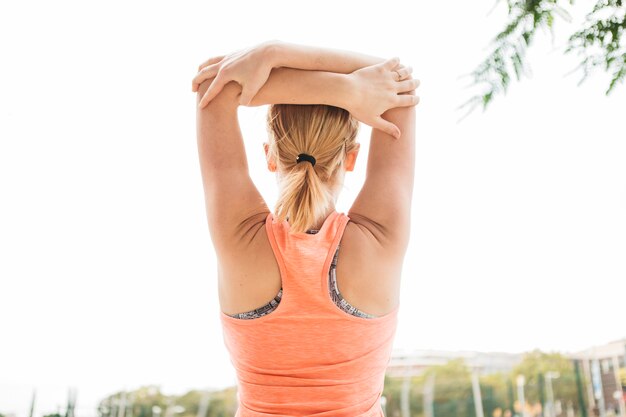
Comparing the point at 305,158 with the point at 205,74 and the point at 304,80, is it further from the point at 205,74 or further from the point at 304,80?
the point at 205,74

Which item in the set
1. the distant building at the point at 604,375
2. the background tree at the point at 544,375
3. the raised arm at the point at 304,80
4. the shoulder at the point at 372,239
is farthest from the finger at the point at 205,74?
the distant building at the point at 604,375

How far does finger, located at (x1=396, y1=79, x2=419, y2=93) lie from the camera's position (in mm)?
912

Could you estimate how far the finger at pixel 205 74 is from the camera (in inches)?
34.5

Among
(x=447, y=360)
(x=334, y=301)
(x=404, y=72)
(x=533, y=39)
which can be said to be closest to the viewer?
(x=334, y=301)

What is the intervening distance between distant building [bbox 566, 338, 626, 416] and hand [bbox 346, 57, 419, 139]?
19261 mm

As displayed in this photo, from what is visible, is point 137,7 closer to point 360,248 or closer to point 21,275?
point 360,248

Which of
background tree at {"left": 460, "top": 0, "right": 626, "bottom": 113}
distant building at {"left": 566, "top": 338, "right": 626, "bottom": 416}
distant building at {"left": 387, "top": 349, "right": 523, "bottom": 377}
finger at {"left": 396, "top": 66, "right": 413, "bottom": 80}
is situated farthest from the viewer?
Answer: distant building at {"left": 566, "top": 338, "right": 626, "bottom": 416}

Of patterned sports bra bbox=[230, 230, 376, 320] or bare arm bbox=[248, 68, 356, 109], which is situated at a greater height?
bare arm bbox=[248, 68, 356, 109]

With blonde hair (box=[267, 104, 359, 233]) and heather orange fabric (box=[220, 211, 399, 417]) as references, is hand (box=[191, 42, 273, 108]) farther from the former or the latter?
heather orange fabric (box=[220, 211, 399, 417])

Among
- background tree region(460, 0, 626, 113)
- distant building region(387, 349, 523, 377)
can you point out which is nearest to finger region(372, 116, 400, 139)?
background tree region(460, 0, 626, 113)

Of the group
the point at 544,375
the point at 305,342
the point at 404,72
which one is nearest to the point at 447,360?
the point at 544,375

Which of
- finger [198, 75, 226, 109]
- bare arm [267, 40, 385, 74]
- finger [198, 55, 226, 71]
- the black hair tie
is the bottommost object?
the black hair tie

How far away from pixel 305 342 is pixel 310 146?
12.0 inches

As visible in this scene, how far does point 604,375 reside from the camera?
17.7m
